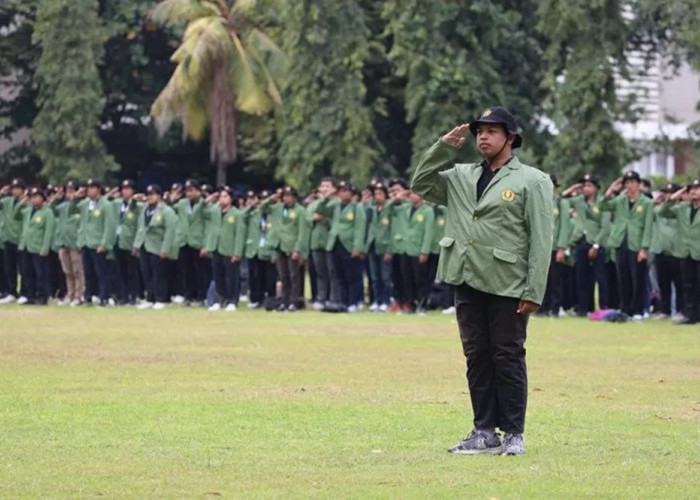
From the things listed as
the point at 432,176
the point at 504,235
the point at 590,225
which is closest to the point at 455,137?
the point at 432,176

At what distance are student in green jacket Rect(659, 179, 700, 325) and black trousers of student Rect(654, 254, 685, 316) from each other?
0.43m

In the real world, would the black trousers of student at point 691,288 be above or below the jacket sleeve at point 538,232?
below

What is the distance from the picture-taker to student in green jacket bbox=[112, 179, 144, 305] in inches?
1222

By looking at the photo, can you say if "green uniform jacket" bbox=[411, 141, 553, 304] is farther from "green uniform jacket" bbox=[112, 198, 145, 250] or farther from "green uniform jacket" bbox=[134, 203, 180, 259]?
"green uniform jacket" bbox=[112, 198, 145, 250]

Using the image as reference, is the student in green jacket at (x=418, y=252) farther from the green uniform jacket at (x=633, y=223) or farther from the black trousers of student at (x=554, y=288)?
the green uniform jacket at (x=633, y=223)

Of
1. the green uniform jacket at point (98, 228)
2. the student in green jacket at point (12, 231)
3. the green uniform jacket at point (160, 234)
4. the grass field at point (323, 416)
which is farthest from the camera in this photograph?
the student in green jacket at point (12, 231)

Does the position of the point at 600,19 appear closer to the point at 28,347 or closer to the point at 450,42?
the point at 450,42

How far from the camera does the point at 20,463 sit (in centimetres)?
1067

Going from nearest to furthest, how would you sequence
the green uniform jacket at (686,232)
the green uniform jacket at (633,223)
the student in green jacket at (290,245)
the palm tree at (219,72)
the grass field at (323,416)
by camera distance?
the grass field at (323,416), the green uniform jacket at (686,232), the green uniform jacket at (633,223), the student in green jacket at (290,245), the palm tree at (219,72)

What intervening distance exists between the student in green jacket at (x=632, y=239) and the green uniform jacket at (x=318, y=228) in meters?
4.93

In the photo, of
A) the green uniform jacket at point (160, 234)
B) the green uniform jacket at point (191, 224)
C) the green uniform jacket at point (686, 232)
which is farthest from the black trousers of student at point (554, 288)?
the green uniform jacket at point (160, 234)

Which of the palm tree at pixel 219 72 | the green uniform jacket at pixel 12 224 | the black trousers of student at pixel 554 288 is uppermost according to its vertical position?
the palm tree at pixel 219 72

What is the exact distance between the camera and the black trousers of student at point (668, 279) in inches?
1038

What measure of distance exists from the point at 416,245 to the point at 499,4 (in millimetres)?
18109
